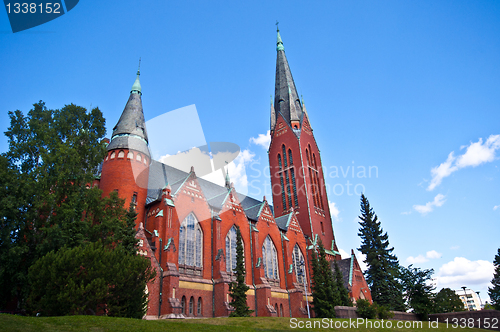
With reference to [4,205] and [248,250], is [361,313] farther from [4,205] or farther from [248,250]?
[4,205]

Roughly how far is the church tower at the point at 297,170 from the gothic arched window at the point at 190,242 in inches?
696

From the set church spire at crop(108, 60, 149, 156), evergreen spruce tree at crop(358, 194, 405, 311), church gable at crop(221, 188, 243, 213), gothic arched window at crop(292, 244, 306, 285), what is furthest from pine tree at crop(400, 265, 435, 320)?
church spire at crop(108, 60, 149, 156)

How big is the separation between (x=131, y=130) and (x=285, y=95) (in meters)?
31.0

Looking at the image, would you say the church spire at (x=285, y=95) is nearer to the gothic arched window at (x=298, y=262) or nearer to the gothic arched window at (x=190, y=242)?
the gothic arched window at (x=298, y=262)

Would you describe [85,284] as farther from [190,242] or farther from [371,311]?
[371,311]

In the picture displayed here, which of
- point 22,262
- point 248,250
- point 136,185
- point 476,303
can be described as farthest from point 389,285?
point 476,303

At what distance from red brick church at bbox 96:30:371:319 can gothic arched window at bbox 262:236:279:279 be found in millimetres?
110

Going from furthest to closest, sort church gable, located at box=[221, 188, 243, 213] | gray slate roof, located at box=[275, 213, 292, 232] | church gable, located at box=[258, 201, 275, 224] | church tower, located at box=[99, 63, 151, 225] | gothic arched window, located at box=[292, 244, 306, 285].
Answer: gray slate roof, located at box=[275, 213, 292, 232], gothic arched window, located at box=[292, 244, 306, 285], church gable, located at box=[258, 201, 275, 224], church gable, located at box=[221, 188, 243, 213], church tower, located at box=[99, 63, 151, 225]

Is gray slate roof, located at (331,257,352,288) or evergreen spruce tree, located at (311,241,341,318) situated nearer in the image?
evergreen spruce tree, located at (311,241,341,318)

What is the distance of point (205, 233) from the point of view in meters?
32.3

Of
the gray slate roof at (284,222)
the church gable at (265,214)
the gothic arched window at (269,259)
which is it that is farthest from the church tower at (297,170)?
the gothic arched window at (269,259)

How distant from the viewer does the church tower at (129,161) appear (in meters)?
30.5

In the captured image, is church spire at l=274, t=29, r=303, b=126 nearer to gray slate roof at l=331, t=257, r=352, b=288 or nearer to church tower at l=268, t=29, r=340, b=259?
church tower at l=268, t=29, r=340, b=259

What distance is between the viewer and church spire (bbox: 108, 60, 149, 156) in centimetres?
3244
